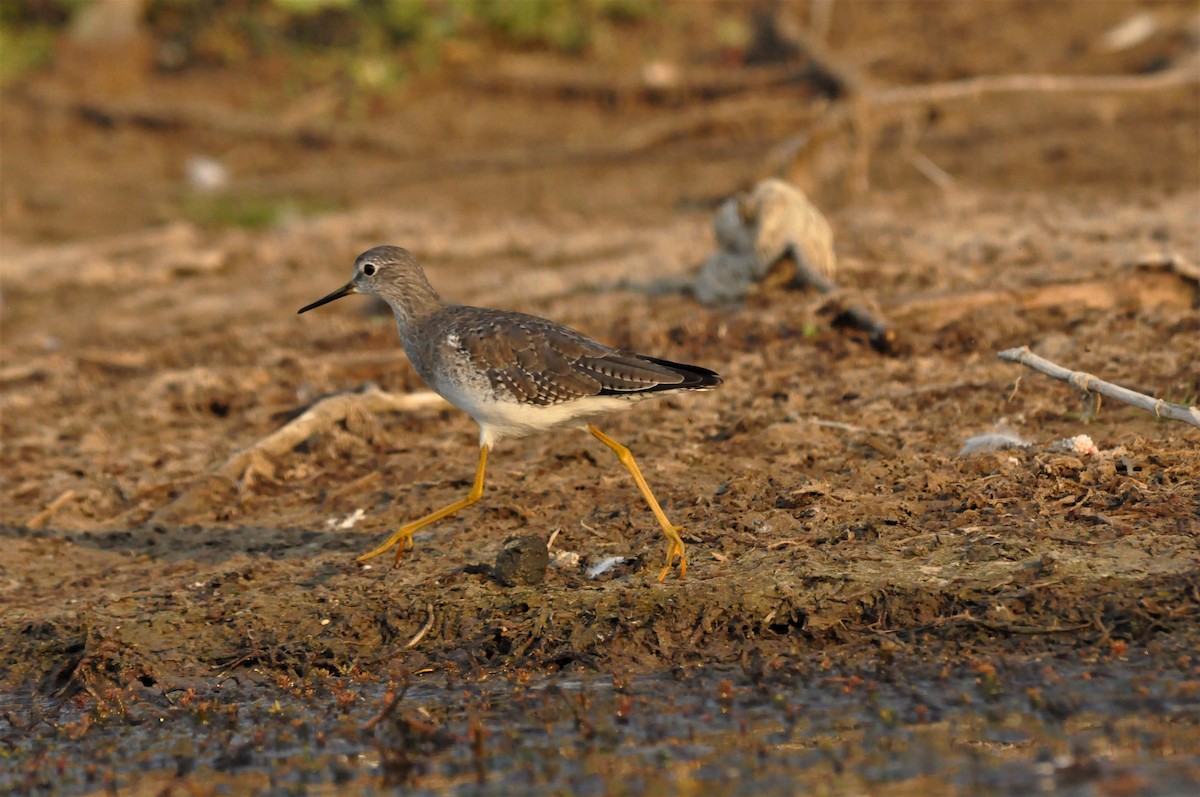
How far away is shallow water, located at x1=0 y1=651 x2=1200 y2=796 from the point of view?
4883 mm

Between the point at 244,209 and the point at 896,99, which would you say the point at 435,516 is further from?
the point at 244,209

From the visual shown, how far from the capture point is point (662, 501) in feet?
24.1

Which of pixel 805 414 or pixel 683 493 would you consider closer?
pixel 683 493

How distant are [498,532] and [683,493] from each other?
2.99 feet

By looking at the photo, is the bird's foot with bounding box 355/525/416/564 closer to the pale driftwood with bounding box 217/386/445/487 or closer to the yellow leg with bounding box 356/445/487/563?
the yellow leg with bounding box 356/445/487/563

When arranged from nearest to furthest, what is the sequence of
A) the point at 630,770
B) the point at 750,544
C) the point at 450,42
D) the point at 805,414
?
the point at 630,770 < the point at 750,544 < the point at 805,414 < the point at 450,42

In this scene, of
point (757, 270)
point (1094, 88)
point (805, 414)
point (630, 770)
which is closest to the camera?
point (630, 770)

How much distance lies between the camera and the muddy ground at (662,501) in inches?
212

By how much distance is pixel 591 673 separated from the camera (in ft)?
19.5

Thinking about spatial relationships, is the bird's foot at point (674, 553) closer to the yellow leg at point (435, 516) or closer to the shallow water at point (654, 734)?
the shallow water at point (654, 734)

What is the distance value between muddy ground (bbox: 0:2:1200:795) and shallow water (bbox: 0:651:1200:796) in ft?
0.06

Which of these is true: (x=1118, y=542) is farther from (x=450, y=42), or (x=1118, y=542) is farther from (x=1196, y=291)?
(x=450, y=42)

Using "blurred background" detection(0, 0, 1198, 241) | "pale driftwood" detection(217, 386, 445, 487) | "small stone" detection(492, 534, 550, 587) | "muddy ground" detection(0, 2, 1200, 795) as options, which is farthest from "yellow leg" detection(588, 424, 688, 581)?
"blurred background" detection(0, 0, 1198, 241)

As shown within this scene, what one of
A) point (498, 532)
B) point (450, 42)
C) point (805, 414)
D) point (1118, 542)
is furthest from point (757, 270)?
point (450, 42)
